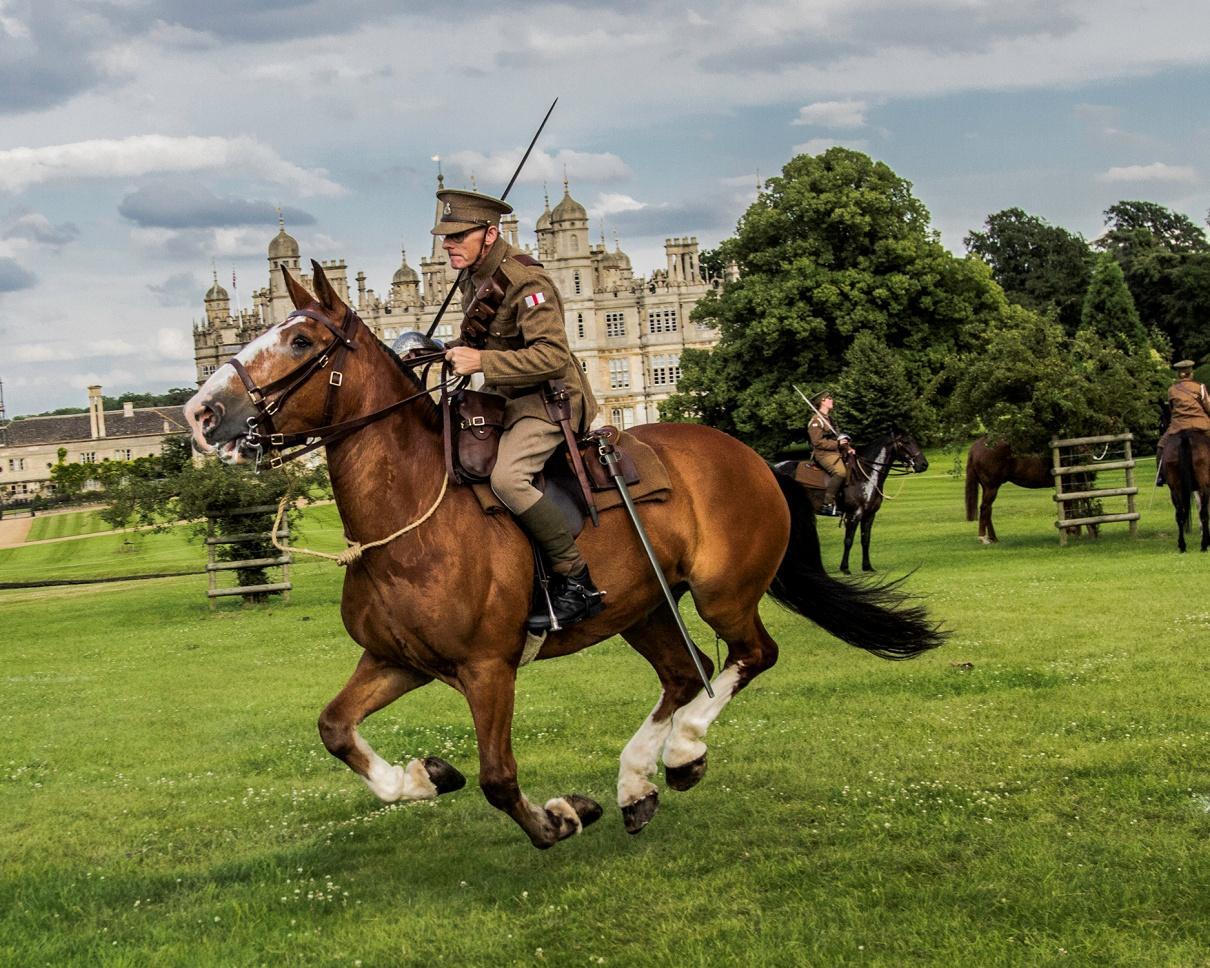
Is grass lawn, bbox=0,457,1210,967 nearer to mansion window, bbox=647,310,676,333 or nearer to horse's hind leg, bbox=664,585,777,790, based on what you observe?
horse's hind leg, bbox=664,585,777,790

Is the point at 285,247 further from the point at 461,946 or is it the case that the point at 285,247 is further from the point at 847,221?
the point at 461,946

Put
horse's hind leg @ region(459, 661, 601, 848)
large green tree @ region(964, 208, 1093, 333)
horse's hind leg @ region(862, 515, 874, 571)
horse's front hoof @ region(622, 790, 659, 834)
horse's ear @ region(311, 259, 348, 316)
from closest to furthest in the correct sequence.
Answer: horse's hind leg @ region(459, 661, 601, 848) < horse's ear @ region(311, 259, 348, 316) < horse's front hoof @ region(622, 790, 659, 834) < horse's hind leg @ region(862, 515, 874, 571) < large green tree @ region(964, 208, 1093, 333)

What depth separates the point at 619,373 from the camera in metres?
121

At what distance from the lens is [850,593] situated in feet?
31.3

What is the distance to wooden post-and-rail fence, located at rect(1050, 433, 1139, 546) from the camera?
25031 mm

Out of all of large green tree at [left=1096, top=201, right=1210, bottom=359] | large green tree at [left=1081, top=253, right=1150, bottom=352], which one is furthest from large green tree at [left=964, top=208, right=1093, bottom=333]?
large green tree at [left=1081, top=253, right=1150, bottom=352]

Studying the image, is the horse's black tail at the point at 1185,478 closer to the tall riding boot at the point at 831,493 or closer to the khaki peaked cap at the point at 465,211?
the tall riding boot at the point at 831,493

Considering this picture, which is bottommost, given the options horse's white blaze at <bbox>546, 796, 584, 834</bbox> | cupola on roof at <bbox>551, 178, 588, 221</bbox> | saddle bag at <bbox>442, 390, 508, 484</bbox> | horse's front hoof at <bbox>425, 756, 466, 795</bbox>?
horse's white blaze at <bbox>546, 796, 584, 834</bbox>

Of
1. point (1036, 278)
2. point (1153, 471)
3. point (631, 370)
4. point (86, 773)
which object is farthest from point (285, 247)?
Result: point (86, 773)

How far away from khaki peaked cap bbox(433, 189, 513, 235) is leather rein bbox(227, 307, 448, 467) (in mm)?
708

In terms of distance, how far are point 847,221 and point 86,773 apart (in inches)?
1878

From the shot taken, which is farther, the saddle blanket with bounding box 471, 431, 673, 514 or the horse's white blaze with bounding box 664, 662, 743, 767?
the horse's white blaze with bounding box 664, 662, 743, 767

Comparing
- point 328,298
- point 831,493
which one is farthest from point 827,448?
point 328,298

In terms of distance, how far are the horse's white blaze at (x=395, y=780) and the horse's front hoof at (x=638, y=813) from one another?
111 cm
